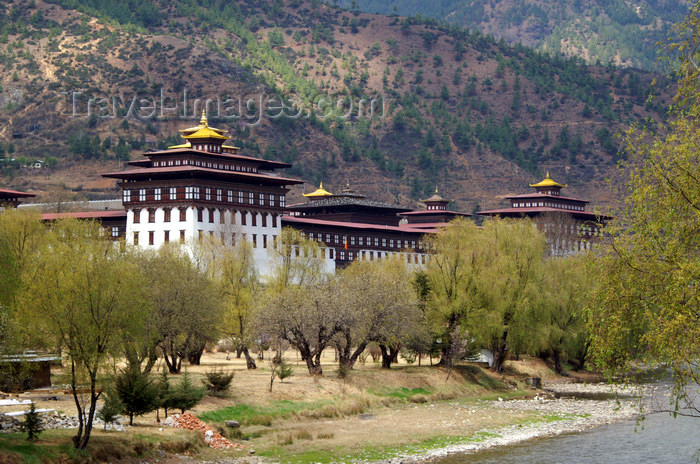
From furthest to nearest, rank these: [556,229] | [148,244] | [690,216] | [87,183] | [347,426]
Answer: [87,183] → [556,229] → [148,244] → [347,426] → [690,216]

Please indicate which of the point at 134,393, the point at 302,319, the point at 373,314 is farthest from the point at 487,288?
the point at 134,393

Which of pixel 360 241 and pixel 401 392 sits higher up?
pixel 360 241

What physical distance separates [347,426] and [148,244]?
68.7 meters

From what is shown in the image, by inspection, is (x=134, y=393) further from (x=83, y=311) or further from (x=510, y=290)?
(x=510, y=290)

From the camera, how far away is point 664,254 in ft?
91.3

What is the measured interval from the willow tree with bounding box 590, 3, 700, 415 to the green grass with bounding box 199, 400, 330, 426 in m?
28.2

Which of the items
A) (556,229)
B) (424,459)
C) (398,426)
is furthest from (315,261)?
(556,229)

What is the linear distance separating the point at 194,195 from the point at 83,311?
81.2 m

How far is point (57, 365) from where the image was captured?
59.4m

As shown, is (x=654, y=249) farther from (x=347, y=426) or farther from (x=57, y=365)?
(x=57, y=365)

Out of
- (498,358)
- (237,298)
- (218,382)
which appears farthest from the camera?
(498,358)

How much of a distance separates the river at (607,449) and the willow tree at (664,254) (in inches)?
715

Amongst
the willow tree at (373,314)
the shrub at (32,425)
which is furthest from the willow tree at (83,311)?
the willow tree at (373,314)

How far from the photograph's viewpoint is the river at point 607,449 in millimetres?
50125
